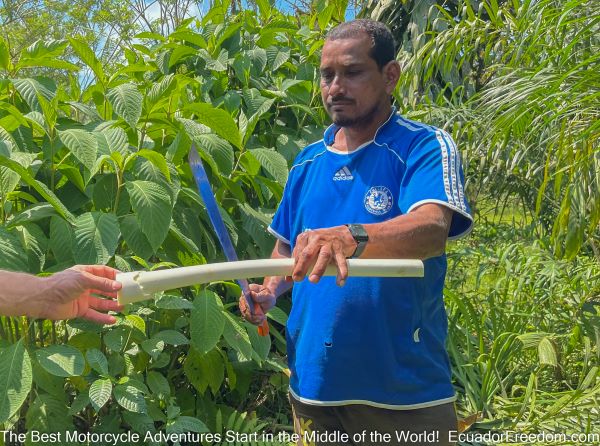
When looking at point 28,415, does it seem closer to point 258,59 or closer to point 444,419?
point 444,419

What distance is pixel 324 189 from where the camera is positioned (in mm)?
2129

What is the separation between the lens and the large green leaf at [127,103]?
9.40 feet

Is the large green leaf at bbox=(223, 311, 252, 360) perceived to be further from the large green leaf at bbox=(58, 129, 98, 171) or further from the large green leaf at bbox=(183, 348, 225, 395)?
the large green leaf at bbox=(58, 129, 98, 171)

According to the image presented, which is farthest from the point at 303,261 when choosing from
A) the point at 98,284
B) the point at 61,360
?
the point at 61,360

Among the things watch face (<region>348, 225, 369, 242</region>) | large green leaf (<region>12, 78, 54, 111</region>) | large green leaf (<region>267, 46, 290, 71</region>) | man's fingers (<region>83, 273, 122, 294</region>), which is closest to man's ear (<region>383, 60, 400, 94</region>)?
watch face (<region>348, 225, 369, 242</region>)

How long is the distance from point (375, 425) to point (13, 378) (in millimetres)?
1059

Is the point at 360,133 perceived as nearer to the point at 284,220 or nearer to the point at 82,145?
the point at 284,220

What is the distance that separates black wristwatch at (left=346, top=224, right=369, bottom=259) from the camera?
160cm

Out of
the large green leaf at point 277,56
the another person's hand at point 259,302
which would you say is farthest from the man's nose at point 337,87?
the large green leaf at point 277,56

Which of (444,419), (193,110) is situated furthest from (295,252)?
(193,110)

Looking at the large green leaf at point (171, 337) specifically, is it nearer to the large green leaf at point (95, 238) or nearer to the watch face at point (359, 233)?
the large green leaf at point (95, 238)

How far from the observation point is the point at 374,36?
216 centimetres

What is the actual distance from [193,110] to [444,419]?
1.50m

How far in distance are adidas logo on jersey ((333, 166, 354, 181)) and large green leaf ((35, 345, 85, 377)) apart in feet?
3.18
